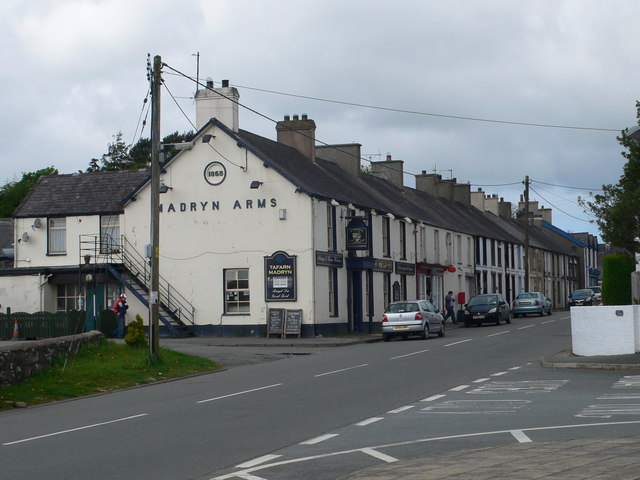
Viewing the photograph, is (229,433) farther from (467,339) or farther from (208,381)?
(467,339)

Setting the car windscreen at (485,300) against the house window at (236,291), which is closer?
the house window at (236,291)

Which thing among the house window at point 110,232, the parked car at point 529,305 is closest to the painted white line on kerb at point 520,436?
the house window at point 110,232

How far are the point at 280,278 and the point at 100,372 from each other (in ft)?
58.2

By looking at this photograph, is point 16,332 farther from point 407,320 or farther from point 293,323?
point 407,320

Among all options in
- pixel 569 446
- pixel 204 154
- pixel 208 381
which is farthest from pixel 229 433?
pixel 204 154

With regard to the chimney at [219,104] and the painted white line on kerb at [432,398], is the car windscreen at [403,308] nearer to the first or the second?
the chimney at [219,104]

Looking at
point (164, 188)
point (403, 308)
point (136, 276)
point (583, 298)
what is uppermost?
point (164, 188)

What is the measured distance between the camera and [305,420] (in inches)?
541

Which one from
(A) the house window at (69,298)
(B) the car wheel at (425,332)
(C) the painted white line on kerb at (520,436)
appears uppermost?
(A) the house window at (69,298)

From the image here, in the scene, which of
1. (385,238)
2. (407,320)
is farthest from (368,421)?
(385,238)

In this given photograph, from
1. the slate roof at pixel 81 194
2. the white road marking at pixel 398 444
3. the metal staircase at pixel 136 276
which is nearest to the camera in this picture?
the white road marking at pixel 398 444

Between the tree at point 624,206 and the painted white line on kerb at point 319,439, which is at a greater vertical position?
the tree at point 624,206

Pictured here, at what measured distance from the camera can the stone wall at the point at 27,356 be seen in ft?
62.7

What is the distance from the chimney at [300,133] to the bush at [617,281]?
19682 mm
